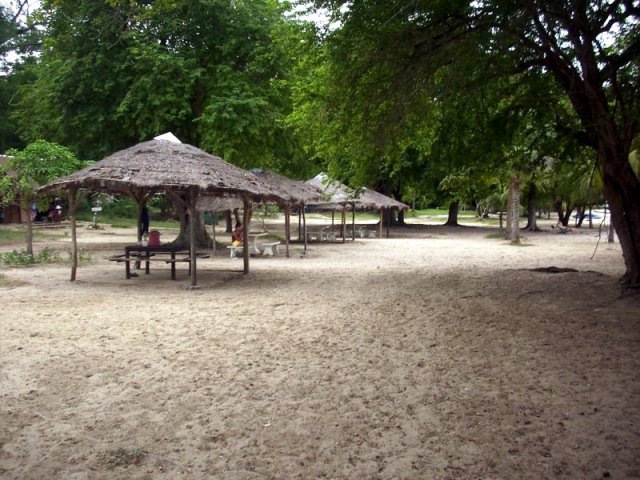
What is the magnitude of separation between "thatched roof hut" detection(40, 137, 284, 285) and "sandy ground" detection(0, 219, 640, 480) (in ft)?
7.26

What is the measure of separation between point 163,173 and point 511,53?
22.9 feet

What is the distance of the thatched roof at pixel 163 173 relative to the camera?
1115 cm

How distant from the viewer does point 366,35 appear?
882 cm

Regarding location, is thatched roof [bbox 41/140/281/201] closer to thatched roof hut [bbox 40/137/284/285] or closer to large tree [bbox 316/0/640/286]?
thatched roof hut [bbox 40/137/284/285]

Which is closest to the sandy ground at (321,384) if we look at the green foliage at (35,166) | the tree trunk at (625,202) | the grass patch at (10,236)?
the tree trunk at (625,202)

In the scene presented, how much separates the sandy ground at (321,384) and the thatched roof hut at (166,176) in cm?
221

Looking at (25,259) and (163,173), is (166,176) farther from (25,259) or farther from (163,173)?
(25,259)

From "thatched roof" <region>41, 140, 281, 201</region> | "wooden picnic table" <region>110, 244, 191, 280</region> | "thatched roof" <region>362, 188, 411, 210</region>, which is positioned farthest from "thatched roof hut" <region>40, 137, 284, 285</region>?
"thatched roof" <region>362, 188, 411, 210</region>

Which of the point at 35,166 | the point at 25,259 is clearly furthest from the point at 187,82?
the point at 25,259

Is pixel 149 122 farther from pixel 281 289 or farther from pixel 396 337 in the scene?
pixel 396 337

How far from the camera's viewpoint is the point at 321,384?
5.53 metres

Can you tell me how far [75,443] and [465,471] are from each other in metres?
2.84

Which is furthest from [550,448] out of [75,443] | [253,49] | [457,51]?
[253,49]

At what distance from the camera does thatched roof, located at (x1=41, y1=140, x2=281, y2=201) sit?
11.1 meters
